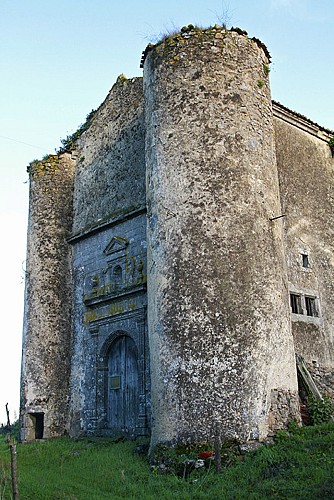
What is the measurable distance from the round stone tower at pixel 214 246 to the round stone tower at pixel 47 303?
4530mm

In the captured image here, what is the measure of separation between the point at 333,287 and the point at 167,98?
589 centimetres

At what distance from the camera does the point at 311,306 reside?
13.3m

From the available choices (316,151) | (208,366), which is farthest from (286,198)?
(208,366)

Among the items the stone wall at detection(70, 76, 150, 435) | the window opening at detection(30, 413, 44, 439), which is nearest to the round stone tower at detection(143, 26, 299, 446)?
the stone wall at detection(70, 76, 150, 435)

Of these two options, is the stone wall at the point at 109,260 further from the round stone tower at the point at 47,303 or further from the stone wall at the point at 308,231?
the stone wall at the point at 308,231

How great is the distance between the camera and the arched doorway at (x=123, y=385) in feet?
40.8

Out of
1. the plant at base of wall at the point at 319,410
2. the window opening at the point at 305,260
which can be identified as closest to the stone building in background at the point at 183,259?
the window opening at the point at 305,260

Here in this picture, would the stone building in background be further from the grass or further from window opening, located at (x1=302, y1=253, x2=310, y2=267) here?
the grass

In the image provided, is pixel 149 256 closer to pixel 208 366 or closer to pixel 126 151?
pixel 208 366

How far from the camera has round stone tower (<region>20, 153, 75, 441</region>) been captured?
14.2 m

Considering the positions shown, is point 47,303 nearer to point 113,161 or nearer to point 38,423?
point 38,423

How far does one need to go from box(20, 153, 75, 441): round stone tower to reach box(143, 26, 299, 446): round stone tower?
453 cm

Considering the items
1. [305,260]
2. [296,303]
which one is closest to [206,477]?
[296,303]

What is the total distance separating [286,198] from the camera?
13.5m
